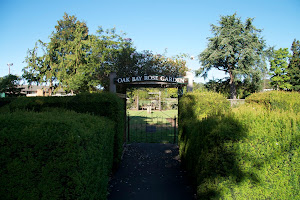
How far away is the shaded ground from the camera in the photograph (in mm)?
4750

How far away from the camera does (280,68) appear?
3766 cm

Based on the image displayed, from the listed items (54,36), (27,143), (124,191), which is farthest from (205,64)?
(27,143)

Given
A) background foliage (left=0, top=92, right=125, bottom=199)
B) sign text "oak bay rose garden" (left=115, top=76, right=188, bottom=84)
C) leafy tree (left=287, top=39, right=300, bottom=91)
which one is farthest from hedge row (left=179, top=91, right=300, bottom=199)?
leafy tree (left=287, top=39, right=300, bottom=91)

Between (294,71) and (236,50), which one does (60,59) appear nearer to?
(236,50)

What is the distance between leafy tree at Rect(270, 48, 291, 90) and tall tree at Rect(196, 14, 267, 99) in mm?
10420

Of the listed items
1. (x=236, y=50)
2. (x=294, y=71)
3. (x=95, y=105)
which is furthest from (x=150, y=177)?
(x=294, y=71)

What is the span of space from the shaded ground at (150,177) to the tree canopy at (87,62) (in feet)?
19.8

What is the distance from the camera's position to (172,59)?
46.5ft

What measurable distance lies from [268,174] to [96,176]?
9.32 ft

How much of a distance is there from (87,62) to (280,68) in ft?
116

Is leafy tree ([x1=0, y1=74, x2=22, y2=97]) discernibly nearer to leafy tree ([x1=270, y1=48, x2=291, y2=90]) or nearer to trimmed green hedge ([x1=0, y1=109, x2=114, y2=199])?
trimmed green hedge ([x1=0, y1=109, x2=114, y2=199])

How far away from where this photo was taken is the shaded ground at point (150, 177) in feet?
15.6

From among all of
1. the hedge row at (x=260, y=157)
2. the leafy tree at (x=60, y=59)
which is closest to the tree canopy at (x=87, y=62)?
the leafy tree at (x=60, y=59)

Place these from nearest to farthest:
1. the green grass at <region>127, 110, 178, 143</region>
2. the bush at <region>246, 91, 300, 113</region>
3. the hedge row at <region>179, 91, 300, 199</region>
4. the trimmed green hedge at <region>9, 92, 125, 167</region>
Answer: the hedge row at <region>179, 91, 300, 199</region> < the trimmed green hedge at <region>9, 92, 125, 167</region> < the bush at <region>246, 91, 300, 113</region> < the green grass at <region>127, 110, 178, 143</region>
